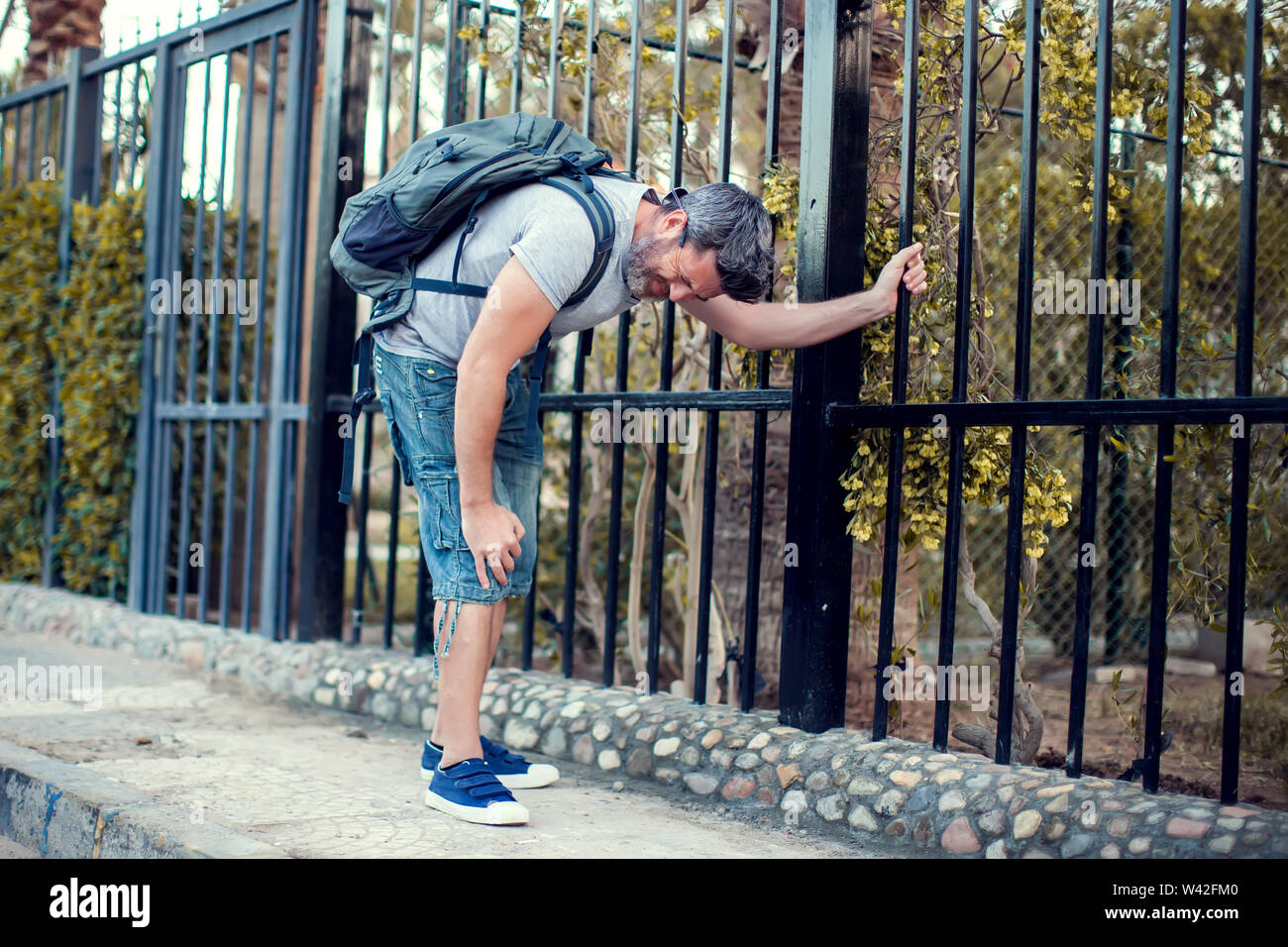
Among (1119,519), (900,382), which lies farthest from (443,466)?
(1119,519)

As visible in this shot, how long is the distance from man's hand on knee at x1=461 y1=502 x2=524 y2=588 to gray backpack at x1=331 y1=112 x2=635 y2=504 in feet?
0.93

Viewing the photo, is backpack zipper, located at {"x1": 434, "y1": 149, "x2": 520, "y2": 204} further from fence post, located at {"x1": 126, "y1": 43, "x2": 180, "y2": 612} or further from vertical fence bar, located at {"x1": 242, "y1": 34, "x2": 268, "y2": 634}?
fence post, located at {"x1": 126, "y1": 43, "x2": 180, "y2": 612}

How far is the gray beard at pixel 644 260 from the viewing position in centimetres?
296

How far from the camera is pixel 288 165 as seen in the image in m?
5.05

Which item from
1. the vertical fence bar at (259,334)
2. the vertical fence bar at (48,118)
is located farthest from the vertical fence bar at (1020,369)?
the vertical fence bar at (48,118)

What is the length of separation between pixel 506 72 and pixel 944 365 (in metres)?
2.58

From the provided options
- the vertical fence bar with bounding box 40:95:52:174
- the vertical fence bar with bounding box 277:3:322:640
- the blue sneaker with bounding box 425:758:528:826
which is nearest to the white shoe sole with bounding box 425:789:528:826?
the blue sneaker with bounding box 425:758:528:826

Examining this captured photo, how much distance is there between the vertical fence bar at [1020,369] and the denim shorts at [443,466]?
1231 mm

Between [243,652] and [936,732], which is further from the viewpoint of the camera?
[243,652]

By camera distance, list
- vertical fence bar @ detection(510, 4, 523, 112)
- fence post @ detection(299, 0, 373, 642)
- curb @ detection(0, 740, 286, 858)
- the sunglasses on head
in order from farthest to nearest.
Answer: fence post @ detection(299, 0, 373, 642), vertical fence bar @ detection(510, 4, 523, 112), the sunglasses on head, curb @ detection(0, 740, 286, 858)

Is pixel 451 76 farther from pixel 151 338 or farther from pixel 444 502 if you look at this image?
pixel 151 338

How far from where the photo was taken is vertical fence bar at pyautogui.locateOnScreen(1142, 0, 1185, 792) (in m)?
2.72
